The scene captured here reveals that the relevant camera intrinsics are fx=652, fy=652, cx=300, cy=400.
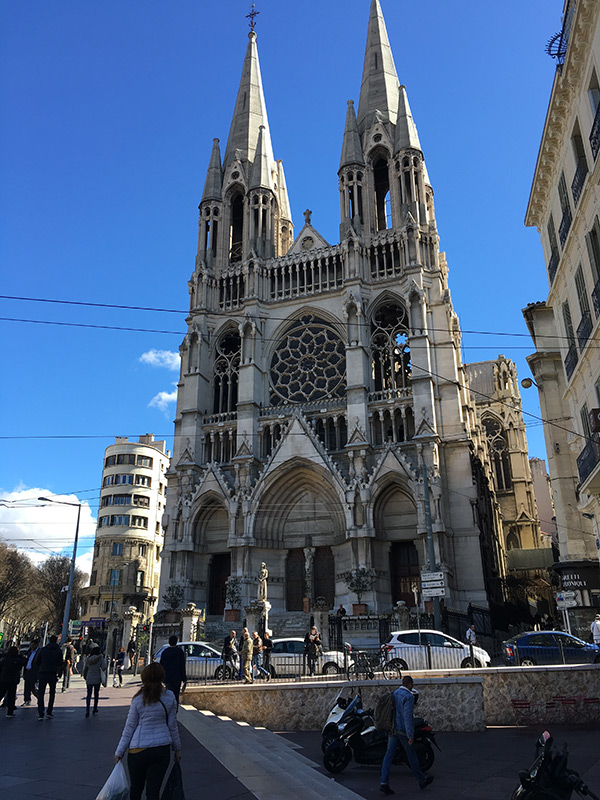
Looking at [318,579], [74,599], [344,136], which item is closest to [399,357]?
[318,579]

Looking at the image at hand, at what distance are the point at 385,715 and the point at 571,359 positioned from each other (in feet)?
49.7

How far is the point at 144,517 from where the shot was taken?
65000 millimetres

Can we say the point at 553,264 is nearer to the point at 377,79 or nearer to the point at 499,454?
the point at 377,79

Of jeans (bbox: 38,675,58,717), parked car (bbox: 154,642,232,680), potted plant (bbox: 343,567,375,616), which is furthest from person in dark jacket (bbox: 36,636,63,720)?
potted plant (bbox: 343,567,375,616)

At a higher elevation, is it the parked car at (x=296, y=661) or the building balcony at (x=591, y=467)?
the building balcony at (x=591, y=467)

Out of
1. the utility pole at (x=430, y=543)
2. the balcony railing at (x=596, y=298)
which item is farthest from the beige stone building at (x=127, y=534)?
the balcony railing at (x=596, y=298)

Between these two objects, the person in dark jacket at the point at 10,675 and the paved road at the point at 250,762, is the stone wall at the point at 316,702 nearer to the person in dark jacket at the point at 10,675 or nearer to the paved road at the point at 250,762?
the paved road at the point at 250,762

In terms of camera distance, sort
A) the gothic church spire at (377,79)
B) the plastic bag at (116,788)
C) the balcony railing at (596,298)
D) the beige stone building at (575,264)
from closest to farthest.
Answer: the plastic bag at (116,788) → the balcony railing at (596,298) → the beige stone building at (575,264) → the gothic church spire at (377,79)

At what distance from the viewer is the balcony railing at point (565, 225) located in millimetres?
20312

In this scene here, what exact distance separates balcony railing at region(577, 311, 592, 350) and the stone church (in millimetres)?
13923

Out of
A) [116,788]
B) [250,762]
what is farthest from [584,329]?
[116,788]

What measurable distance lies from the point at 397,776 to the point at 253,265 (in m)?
37.7

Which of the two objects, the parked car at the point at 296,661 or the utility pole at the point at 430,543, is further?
the utility pole at the point at 430,543

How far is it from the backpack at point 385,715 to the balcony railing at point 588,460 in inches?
421
